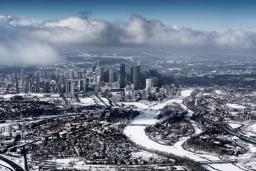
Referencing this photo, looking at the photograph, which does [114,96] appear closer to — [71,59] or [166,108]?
[166,108]

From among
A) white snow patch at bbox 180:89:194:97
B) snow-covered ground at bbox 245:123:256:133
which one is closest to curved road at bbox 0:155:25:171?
snow-covered ground at bbox 245:123:256:133

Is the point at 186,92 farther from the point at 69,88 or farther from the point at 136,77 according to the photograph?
the point at 69,88

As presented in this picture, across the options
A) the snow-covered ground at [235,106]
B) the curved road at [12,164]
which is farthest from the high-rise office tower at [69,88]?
the curved road at [12,164]

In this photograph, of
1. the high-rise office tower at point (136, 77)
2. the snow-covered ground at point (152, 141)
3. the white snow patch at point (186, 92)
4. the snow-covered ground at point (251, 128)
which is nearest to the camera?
the snow-covered ground at point (152, 141)

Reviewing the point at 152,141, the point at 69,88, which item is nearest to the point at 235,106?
the point at 152,141

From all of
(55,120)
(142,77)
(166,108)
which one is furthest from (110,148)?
Result: (142,77)

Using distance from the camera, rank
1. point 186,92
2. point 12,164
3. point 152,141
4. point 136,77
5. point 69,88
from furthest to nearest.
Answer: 1. point 136,77
2. point 186,92
3. point 69,88
4. point 152,141
5. point 12,164

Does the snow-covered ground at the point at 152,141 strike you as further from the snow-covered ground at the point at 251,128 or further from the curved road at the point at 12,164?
the curved road at the point at 12,164

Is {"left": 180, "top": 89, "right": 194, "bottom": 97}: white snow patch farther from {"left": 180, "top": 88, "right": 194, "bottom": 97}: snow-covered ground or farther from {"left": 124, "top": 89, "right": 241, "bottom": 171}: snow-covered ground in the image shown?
{"left": 124, "top": 89, "right": 241, "bottom": 171}: snow-covered ground

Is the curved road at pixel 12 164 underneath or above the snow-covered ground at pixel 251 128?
above

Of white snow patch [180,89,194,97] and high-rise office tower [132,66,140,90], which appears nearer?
white snow patch [180,89,194,97]

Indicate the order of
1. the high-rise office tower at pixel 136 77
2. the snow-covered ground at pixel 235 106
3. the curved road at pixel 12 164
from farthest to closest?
the high-rise office tower at pixel 136 77, the snow-covered ground at pixel 235 106, the curved road at pixel 12 164

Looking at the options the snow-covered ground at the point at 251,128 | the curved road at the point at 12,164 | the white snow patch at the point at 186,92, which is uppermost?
the curved road at the point at 12,164
